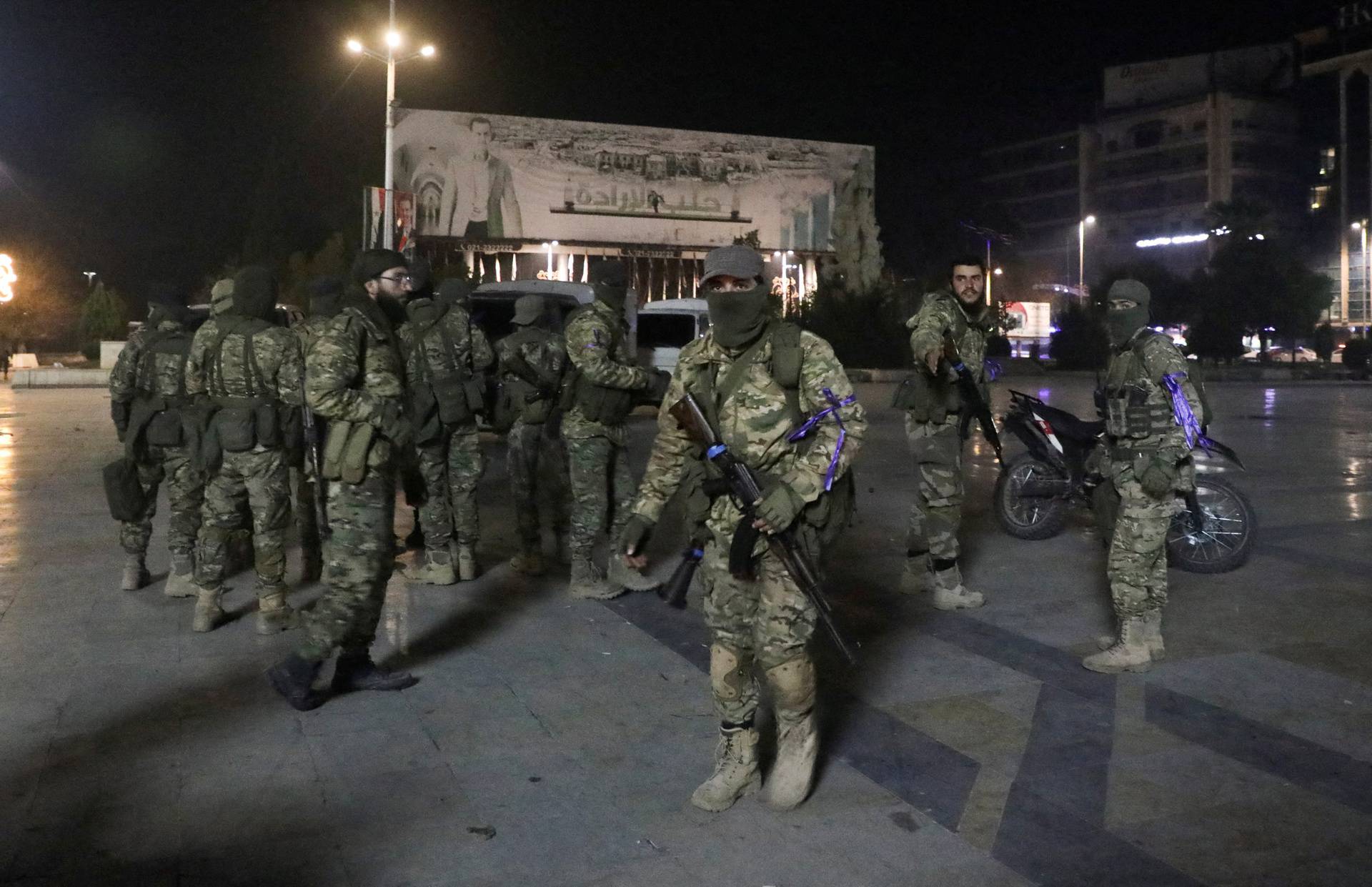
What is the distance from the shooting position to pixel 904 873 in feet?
11.2

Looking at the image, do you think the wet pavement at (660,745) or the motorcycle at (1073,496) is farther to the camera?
the motorcycle at (1073,496)

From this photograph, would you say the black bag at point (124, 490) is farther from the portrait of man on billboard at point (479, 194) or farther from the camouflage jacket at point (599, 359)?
the portrait of man on billboard at point (479, 194)

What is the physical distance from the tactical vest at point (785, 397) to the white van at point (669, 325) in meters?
17.2

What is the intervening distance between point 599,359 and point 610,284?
1.58ft

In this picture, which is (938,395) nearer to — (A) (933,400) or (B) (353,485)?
(A) (933,400)

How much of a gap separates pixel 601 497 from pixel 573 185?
5026cm

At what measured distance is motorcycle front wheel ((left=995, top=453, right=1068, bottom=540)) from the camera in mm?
8586

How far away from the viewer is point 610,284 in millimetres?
6738

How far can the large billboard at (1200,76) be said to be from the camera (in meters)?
87.6

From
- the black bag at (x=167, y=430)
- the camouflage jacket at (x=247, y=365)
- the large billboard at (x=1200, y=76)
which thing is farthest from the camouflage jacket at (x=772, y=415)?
the large billboard at (x=1200, y=76)

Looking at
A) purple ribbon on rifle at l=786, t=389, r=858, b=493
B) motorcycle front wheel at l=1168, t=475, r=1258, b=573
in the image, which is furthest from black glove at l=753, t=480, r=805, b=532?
motorcycle front wheel at l=1168, t=475, r=1258, b=573

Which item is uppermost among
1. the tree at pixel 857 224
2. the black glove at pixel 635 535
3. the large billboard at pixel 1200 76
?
the large billboard at pixel 1200 76

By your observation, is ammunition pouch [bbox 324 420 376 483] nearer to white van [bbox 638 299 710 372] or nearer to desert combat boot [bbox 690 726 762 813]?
desert combat boot [bbox 690 726 762 813]

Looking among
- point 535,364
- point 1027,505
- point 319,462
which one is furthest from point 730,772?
point 1027,505
